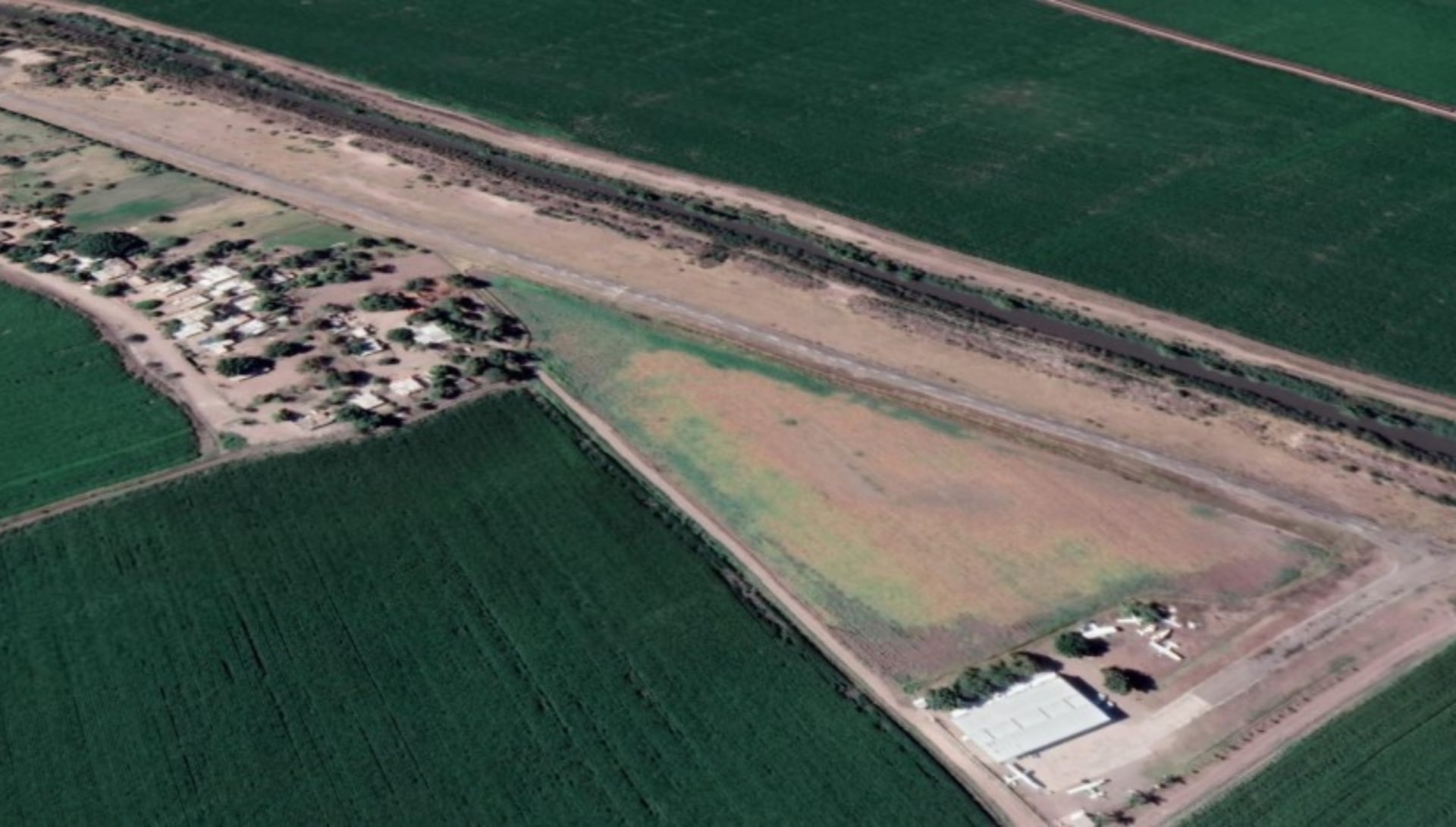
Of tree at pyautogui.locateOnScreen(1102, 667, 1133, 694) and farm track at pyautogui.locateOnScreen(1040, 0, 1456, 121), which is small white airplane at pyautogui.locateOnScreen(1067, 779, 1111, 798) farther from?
farm track at pyautogui.locateOnScreen(1040, 0, 1456, 121)

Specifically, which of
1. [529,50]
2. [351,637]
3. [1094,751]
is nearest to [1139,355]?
[1094,751]

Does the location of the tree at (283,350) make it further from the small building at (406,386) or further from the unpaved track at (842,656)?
the unpaved track at (842,656)

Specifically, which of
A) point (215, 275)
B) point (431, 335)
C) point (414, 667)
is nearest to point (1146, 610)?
point (414, 667)

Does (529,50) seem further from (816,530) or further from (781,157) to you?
(816,530)

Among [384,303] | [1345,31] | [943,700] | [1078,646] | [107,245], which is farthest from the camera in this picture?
[1345,31]

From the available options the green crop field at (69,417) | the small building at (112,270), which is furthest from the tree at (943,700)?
the small building at (112,270)

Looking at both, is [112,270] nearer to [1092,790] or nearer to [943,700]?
[943,700]

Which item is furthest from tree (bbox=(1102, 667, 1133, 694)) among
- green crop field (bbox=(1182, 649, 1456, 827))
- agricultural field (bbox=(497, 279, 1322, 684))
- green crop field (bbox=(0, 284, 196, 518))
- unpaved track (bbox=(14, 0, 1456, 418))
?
green crop field (bbox=(0, 284, 196, 518))
